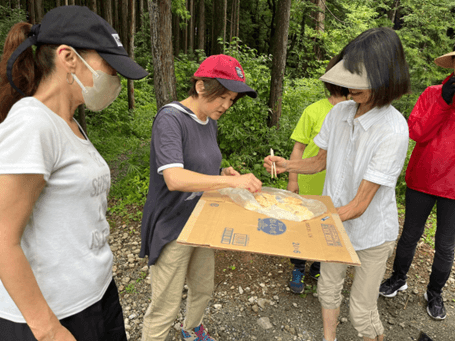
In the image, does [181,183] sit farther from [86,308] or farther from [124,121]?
[124,121]

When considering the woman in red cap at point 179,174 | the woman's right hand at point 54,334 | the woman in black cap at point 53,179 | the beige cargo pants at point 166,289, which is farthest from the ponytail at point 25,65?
the beige cargo pants at point 166,289

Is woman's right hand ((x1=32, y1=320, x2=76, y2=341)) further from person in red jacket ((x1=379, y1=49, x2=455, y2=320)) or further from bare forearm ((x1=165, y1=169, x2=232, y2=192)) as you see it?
person in red jacket ((x1=379, y1=49, x2=455, y2=320))

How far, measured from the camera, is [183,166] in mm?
1594

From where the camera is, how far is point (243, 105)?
5.33 m

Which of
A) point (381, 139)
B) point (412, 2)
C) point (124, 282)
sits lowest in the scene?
point (124, 282)

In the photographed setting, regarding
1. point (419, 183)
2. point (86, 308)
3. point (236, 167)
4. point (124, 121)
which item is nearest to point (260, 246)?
point (86, 308)

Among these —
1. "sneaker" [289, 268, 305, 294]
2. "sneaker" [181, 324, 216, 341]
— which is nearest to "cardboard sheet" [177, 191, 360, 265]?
"sneaker" [181, 324, 216, 341]

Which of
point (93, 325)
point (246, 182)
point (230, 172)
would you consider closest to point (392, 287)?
point (230, 172)

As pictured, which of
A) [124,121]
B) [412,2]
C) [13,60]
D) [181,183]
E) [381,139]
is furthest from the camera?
[124,121]

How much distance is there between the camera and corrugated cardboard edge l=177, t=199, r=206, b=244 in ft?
4.47

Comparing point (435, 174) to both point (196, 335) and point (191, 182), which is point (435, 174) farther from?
point (196, 335)

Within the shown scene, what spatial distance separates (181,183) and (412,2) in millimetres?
9259

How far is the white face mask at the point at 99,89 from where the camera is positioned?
1118mm

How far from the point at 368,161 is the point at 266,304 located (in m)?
1.84
